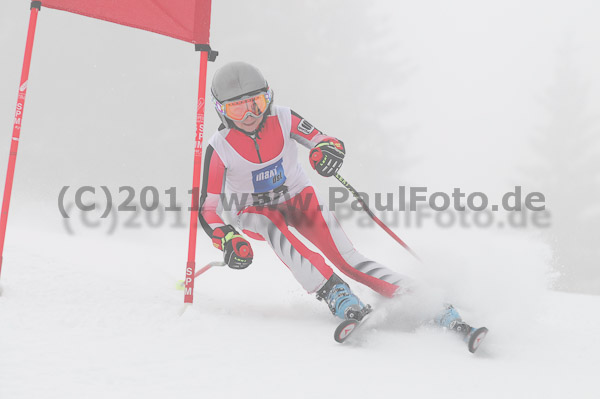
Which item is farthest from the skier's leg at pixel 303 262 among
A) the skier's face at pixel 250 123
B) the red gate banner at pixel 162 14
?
the red gate banner at pixel 162 14

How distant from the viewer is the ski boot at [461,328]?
9.41ft

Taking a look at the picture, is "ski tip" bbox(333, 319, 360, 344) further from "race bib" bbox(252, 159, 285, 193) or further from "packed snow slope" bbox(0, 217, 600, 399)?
"race bib" bbox(252, 159, 285, 193)

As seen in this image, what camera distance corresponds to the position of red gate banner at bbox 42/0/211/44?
3.93 m

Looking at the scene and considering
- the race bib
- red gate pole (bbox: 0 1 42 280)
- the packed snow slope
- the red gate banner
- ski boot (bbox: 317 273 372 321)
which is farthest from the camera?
the red gate banner

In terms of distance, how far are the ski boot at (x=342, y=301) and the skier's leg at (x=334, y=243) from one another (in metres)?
0.28

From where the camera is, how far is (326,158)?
362 cm

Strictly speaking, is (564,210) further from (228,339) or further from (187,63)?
(228,339)

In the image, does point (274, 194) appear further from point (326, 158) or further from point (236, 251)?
point (236, 251)

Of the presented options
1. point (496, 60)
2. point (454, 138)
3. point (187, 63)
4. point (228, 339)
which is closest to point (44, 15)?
point (187, 63)

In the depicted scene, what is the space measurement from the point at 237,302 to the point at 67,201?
1311 cm

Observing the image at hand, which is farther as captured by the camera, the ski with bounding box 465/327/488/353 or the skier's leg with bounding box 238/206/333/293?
the skier's leg with bounding box 238/206/333/293

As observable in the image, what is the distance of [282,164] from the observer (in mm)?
3906

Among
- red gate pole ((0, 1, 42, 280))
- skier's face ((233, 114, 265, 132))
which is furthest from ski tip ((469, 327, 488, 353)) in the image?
red gate pole ((0, 1, 42, 280))

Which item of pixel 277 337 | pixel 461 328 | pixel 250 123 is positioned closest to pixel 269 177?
pixel 250 123
